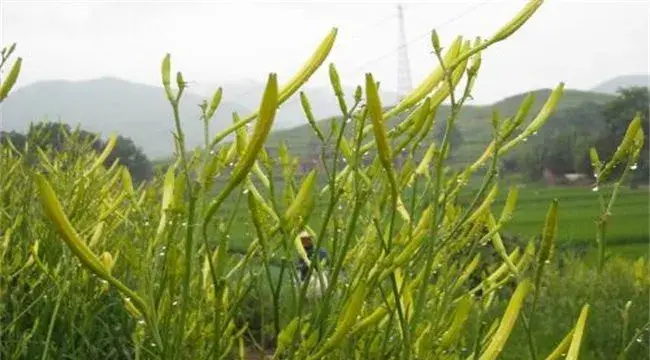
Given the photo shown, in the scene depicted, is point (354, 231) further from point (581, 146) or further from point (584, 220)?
point (581, 146)

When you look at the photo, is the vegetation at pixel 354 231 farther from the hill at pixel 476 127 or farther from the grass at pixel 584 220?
the hill at pixel 476 127

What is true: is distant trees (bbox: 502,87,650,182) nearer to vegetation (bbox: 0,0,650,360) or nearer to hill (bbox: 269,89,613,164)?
hill (bbox: 269,89,613,164)

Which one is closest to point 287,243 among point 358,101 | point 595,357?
point 358,101

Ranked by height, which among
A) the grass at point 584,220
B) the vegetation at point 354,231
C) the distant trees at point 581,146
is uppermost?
the vegetation at point 354,231

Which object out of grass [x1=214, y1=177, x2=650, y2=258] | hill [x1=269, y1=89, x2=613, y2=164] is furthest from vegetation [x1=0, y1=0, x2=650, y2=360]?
hill [x1=269, y1=89, x2=613, y2=164]

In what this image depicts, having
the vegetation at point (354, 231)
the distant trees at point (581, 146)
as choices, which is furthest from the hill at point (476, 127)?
the vegetation at point (354, 231)

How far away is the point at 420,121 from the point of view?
0.72m

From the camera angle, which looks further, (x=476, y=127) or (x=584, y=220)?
(x=476, y=127)

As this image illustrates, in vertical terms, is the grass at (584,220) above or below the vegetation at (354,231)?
below

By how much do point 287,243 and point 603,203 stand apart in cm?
37

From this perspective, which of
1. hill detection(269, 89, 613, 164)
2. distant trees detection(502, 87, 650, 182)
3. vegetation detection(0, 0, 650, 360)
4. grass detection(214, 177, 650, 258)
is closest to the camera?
vegetation detection(0, 0, 650, 360)

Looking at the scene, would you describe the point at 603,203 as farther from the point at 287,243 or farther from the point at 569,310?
the point at 569,310

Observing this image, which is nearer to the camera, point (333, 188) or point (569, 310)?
point (333, 188)

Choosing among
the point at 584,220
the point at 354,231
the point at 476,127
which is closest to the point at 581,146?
the point at 584,220
